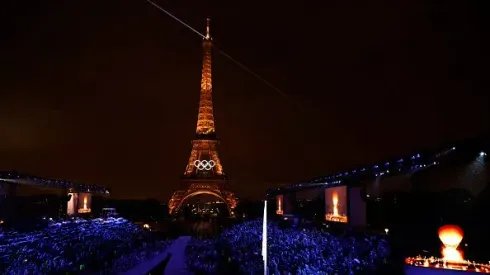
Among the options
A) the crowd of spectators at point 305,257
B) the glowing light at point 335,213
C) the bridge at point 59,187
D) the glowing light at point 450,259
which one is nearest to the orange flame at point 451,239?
the glowing light at point 450,259

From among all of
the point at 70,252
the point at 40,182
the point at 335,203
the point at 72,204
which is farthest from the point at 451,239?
the point at 72,204

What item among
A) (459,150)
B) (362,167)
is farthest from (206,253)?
(459,150)

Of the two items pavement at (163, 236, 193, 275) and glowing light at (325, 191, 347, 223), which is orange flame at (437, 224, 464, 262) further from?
pavement at (163, 236, 193, 275)

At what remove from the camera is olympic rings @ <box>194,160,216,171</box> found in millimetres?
71062

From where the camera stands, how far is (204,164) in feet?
238

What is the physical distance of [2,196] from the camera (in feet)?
104

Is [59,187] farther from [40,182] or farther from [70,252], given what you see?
[70,252]

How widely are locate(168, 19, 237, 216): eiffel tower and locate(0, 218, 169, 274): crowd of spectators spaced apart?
4060 cm

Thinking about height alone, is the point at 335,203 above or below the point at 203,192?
below

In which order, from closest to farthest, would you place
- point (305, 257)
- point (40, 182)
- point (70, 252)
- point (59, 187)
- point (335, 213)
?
1. point (305, 257)
2. point (70, 252)
3. point (335, 213)
4. point (40, 182)
5. point (59, 187)

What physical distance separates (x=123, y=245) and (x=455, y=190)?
2520cm

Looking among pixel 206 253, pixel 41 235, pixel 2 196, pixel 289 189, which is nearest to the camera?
pixel 41 235

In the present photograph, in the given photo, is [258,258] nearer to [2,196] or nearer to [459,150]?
[459,150]

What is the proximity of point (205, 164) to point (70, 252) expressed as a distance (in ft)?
177
